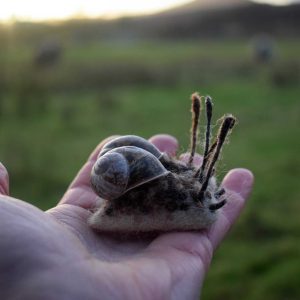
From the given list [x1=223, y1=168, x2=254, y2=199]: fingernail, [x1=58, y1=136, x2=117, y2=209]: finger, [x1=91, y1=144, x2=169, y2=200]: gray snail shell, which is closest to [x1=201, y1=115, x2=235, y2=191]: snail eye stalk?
[x1=91, y1=144, x2=169, y2=200]: gray snail shell

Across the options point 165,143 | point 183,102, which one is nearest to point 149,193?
point 165,143

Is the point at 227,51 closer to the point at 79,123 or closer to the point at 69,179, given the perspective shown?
the point at 79,123

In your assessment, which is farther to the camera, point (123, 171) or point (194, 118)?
point (194, 118)

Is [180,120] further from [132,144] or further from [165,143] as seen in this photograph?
[132,144]

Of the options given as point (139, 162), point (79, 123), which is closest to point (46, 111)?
point (79, 123)

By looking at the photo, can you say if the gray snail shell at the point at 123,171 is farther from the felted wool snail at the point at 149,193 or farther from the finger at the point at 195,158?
the finger at the point at 195,158

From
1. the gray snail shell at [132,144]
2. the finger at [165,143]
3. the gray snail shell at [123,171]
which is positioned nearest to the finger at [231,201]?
the gray snail shell at [123,171]
